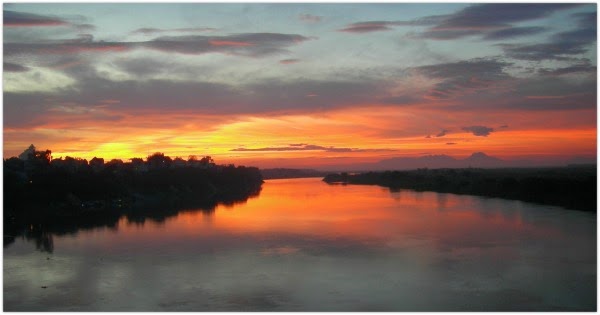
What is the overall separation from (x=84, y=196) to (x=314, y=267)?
1185 centimetres

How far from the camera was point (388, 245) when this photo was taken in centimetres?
920

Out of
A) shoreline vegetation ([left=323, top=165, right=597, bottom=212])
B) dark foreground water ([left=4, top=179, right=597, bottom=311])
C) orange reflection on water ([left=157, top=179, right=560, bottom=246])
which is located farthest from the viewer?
shoreline vegetation ([left=323, top=165, right=597, bottom=212])

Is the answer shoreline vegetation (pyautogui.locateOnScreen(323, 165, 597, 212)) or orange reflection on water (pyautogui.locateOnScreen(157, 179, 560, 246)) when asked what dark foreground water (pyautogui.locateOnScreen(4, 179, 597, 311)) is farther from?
shoreline vegetation (pyautogui.locateOnScreen(323, 165, 597, 212))

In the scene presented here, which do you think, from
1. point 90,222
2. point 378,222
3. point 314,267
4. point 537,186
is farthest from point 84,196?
point 537,186

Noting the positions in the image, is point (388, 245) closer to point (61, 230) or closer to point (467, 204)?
point (61, 230)

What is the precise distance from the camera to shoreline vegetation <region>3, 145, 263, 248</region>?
1299cm

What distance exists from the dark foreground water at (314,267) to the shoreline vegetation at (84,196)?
1.54m

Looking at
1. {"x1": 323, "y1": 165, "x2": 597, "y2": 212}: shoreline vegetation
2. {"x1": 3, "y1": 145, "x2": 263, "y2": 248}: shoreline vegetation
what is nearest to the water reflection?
{"x1": 3, "y1": 145, "x2": 263, "y2": 248}: shoreline vegetation

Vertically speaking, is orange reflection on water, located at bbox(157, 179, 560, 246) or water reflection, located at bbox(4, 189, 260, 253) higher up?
orange reflection on water, located at bbox(157, 179, 560, 246)

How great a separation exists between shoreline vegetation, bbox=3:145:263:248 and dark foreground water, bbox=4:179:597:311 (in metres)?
1.54

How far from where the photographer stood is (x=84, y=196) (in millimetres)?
17156

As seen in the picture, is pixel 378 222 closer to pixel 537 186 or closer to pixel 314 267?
pixel 314 267

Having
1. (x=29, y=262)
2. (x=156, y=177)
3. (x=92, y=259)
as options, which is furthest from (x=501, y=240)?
(x=156, y=177)

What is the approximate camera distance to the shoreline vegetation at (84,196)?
1299cm
